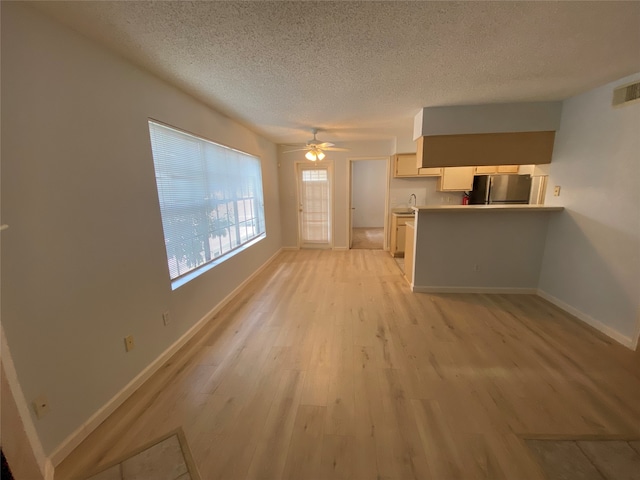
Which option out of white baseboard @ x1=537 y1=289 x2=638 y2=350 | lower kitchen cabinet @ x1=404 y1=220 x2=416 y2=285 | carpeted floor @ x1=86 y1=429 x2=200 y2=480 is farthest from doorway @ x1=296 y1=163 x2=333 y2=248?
carpeted floor @ x1=86 y1=429 x2=200 y2=480

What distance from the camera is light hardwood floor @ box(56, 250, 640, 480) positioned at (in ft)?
4.49

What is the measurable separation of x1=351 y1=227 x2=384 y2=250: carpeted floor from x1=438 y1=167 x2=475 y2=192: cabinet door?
1.96 m

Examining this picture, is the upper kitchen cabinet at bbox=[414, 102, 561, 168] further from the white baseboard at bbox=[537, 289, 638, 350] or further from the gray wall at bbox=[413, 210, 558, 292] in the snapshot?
the white baseboard at bbox=[537, 289, 638, 350]

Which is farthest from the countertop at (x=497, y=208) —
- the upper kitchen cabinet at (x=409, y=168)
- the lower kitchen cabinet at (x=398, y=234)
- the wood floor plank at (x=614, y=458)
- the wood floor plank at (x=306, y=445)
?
the wood floor plank at (x=306, y=445)

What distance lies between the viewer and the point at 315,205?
576 cm

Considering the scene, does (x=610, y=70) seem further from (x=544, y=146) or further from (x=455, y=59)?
(x=455, y=59)

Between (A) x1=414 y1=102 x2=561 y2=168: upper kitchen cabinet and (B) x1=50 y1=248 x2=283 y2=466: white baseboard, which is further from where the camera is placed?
(A) x1=414 y1=102 x2=561 y2=168: upper kitchen cabinet

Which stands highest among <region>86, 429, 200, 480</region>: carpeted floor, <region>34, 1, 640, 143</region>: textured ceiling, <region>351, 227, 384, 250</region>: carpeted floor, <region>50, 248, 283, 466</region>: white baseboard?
<region>34, 1, 640, 143</region>: textured ceiling

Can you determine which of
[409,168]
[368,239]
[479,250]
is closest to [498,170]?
[409,168]

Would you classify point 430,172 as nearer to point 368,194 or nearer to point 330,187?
point 330,187

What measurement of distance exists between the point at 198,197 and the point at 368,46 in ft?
7.05

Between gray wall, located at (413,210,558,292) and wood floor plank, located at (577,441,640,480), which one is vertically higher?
Answer: gray wall, located at (413,210,558,292)

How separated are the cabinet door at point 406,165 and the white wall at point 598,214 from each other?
236 cm

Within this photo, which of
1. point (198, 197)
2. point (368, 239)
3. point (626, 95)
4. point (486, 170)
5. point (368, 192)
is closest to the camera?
point (626, 95)
